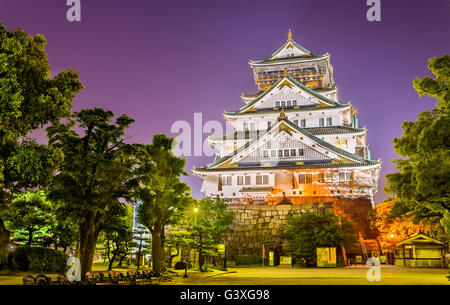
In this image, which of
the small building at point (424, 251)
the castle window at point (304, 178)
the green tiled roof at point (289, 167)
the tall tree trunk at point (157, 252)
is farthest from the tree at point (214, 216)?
the small building at point (424, 251)

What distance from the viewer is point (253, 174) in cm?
4322

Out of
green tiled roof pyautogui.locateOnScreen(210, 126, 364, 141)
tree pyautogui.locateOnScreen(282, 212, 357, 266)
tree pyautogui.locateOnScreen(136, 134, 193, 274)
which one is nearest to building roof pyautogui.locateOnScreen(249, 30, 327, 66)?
green tiled roof pyautogui.locateOnScreen(210, 126, 364, 141)

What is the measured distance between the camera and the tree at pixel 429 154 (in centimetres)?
1373

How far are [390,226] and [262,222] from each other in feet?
37.9

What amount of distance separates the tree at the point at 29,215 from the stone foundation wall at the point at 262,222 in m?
15.8

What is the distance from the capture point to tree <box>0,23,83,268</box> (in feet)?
41.5

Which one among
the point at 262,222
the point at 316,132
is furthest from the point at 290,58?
the point at 262,222

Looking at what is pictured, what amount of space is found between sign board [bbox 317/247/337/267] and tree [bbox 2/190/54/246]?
62.1 feet

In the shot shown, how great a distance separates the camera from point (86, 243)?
650 inches

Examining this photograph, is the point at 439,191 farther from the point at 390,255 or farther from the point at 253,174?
the point at 253,174

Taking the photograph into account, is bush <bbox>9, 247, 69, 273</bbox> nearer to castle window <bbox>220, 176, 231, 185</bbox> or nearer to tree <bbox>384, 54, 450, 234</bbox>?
tree <bbox>384, 54, 450, 234</bbox>

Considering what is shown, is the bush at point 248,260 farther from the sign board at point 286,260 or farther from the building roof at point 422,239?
the building roof at point 422,239
